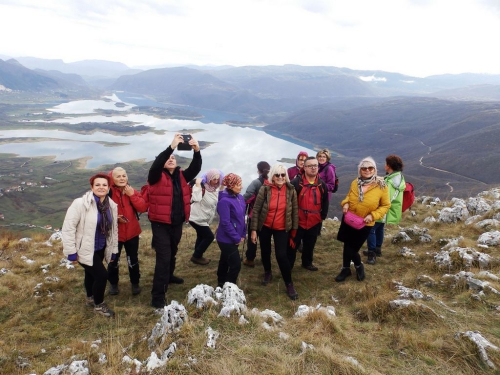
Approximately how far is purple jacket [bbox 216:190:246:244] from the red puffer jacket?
1434 mm

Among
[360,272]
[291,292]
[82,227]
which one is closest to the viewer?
[82,227]

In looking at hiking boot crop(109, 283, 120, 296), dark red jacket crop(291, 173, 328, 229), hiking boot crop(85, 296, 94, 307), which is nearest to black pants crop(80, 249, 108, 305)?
hiking boot crop(85, 296, 94, 307)

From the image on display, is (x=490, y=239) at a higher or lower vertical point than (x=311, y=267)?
higher

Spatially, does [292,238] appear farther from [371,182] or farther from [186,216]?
[186,216]

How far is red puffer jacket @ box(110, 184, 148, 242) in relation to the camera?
5121 mm

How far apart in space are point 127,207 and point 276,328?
3314 mm

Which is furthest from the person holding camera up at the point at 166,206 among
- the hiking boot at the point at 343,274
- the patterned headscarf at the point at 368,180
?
the hiking boot at the point at 343,274

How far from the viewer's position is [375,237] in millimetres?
6832

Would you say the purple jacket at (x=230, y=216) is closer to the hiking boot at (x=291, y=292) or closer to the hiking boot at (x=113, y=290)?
the hiking boot at (x=291, y=292)

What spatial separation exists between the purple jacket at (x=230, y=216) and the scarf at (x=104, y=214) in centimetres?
185

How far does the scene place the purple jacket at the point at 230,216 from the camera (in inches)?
202

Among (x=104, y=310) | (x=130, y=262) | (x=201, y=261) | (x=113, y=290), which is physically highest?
(x=130, y=262)

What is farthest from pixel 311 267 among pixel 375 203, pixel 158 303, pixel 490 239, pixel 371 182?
pixel 490 239

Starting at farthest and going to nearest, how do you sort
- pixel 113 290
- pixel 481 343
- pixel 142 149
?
pixel 142 149 → pixel 113 290 → pixel 481 343
